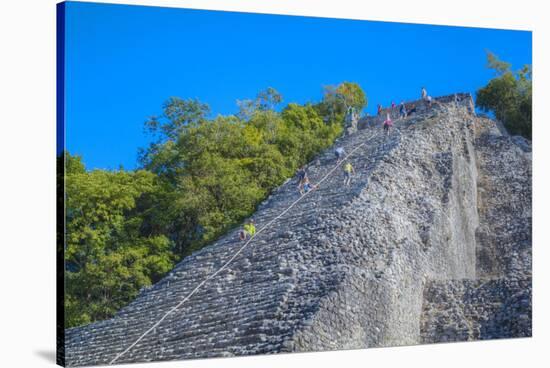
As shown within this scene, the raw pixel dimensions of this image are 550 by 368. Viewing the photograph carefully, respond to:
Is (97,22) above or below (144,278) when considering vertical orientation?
above

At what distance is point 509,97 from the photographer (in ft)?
63.2

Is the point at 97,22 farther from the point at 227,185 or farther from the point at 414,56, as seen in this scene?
the point at 414,56

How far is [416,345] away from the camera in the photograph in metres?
15.7

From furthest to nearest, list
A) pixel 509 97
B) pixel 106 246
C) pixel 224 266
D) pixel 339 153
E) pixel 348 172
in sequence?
pixel 339 153
pixel 509 97
pixel 348 172
pixel 224 266
pixel 106 246

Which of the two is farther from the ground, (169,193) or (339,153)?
(339,153)

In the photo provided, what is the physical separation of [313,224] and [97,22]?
5436 mm

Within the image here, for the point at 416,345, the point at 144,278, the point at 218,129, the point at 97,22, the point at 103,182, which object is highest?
the point at 97,22

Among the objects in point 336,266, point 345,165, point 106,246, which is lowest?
point 336,266

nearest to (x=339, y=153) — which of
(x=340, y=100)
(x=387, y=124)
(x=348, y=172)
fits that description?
(x=348, y=172)

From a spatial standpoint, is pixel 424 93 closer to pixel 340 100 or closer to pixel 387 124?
pixel 340 100

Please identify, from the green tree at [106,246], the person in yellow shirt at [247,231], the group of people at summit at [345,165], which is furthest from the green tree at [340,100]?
the green tree at [106,246]

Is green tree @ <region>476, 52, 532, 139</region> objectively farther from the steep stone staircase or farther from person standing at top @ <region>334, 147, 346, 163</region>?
person standing at top @ <region>334, 147, 346, 163</region>

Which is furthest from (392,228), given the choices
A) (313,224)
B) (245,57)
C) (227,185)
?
(245,57)

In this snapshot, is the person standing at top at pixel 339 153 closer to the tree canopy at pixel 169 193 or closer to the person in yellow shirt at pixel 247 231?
the tree canopy at pixel 169 193
